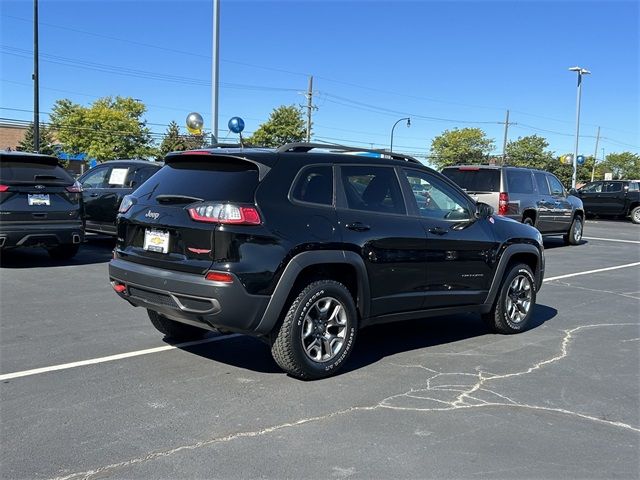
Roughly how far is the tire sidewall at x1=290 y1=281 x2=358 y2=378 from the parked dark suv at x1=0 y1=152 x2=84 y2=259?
6.41 meters

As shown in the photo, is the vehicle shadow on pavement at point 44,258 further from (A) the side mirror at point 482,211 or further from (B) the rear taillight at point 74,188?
(A) the side mirror at point 482,211

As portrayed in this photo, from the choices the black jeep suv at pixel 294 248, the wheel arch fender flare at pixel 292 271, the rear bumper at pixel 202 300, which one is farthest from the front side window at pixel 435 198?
the rear bumper at pixel 202 300

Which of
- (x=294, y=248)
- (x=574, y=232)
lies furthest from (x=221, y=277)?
(x=574, y=232)

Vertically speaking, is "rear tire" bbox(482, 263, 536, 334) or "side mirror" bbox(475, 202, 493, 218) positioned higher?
"side mirror" bbox(475, 202, 493, 218)

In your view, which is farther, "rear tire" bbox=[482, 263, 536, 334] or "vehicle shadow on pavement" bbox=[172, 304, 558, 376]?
"rear tire" bbox=[482, 263, 536, 334]

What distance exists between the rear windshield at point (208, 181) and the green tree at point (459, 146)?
88.5 meters

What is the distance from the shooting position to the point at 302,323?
4551 mm

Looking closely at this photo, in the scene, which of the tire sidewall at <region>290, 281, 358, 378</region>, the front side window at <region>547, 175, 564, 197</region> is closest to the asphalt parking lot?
the tire sidewall at <region>290, 281, 358, 378</region>

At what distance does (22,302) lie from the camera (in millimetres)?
7145

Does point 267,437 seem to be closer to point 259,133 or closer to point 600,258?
point 600,258

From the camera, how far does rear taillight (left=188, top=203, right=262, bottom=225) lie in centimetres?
429

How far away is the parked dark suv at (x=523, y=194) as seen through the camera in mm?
13750

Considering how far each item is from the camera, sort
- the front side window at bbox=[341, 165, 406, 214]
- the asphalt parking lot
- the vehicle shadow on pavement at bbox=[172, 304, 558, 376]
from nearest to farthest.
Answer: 1. the asphalt parking lot
2. the front side window at bbox=[341, 165, 406, 214]
3. the vehicle shadow on pavement at bbox=[172, 304, 558, 376]

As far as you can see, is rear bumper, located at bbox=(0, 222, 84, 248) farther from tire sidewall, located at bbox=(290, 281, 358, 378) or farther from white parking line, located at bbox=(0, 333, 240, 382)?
tire sidewall, located at bbox=(290, 281, 358, 378)
